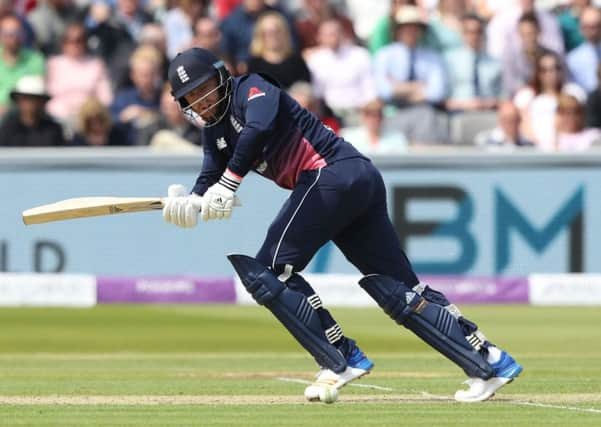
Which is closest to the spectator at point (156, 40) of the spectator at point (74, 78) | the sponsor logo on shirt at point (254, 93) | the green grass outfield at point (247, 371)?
the spectator at point (74, 78)

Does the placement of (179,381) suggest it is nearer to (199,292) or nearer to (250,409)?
(250,409)

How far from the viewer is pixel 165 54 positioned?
15.3m

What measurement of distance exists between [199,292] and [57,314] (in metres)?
1.31

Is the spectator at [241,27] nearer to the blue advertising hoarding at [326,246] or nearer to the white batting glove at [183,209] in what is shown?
the blue advertising hoarding at [326,246]

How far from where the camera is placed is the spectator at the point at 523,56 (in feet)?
49.5

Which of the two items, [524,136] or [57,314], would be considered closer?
[57,314]

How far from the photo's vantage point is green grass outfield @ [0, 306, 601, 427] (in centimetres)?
703

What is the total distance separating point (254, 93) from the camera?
23.9 feet

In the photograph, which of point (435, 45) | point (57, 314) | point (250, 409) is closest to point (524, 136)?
point (435, 45)

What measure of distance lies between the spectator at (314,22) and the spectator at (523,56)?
154 centimetres

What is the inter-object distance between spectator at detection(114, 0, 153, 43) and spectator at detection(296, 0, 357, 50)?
148cm

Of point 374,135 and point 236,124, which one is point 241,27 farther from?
point 236,124

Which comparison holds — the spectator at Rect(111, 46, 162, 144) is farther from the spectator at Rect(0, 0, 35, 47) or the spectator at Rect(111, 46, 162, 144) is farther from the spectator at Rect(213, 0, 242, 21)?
the spectator at Rect(213, 0, 242, 21)

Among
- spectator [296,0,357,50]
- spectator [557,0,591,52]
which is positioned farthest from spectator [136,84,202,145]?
spectator [557,0,591,52]
